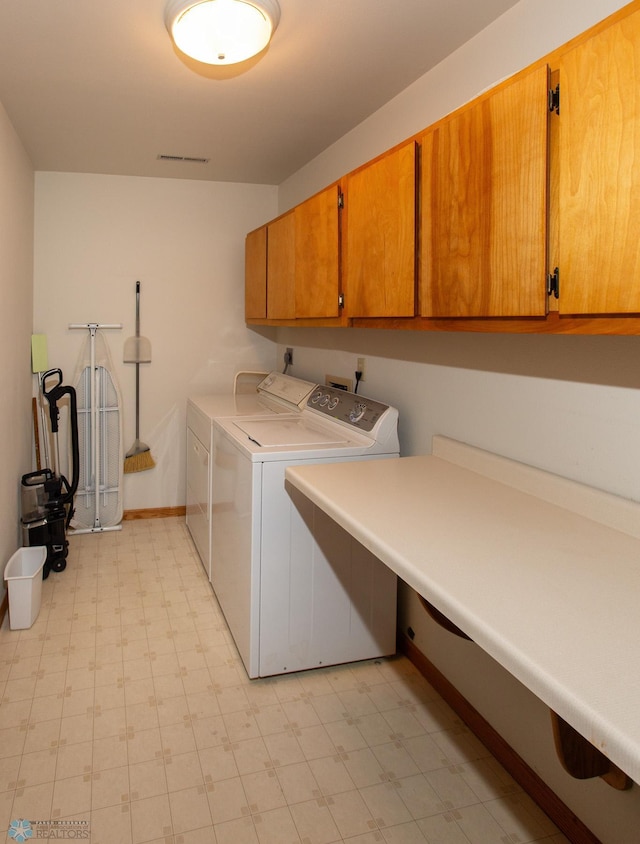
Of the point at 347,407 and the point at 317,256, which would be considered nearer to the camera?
the point at 317,256

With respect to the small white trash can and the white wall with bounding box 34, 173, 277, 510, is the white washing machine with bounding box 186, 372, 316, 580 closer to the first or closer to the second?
the white wall with bounding box 34, 173, 277, 510

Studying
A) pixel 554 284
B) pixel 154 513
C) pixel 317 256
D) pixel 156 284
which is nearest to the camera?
pixel 554 284

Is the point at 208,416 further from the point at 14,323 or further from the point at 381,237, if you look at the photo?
the point at 381,237

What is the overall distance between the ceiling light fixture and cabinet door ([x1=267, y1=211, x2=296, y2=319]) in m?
1.07

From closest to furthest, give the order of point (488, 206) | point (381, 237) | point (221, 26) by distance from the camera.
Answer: point (488, 206) < point (221, 26) < point (381, 237)

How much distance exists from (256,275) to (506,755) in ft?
9.40

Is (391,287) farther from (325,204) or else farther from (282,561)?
(282,561)

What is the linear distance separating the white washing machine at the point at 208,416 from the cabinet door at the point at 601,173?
2.12 metres

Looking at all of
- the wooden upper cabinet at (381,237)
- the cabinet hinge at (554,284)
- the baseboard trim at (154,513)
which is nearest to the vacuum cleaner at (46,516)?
the baseboard trim at (154,513)

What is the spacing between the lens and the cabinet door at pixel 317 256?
2533mm

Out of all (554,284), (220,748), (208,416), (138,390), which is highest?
(554,284)

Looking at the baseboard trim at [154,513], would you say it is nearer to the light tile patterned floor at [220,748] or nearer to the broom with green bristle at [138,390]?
the broom with green bristle at [138,390]

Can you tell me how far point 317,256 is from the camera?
107 inches

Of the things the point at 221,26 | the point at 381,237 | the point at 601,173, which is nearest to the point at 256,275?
the point at 381,237
